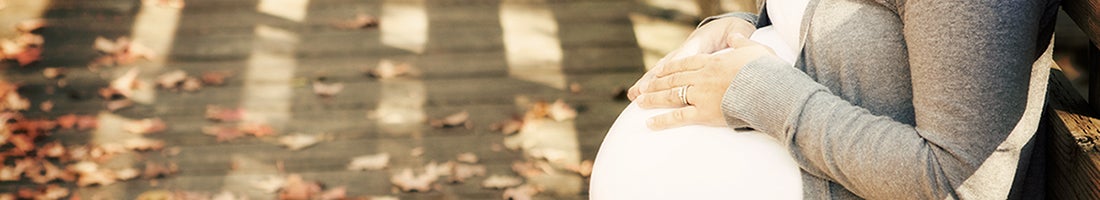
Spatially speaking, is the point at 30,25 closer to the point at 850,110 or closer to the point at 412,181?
the point at 412,181

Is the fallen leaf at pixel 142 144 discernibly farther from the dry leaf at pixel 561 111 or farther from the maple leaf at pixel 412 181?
the dry leaf at pixel 561 111

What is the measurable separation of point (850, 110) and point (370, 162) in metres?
2.21

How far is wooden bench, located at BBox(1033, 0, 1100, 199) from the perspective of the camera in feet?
4.20

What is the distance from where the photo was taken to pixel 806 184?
145 centimetres

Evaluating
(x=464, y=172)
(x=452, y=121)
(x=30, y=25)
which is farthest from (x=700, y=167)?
(x=30, y=25)

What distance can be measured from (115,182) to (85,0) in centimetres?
150

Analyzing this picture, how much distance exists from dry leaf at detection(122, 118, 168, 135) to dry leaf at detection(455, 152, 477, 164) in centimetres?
99

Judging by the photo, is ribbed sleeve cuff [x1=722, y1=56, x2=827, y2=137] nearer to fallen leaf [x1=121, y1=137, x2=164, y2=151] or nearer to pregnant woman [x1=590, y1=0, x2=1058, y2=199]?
pregnant woman [x1=590, y1=0, x2=1058, y2=199]

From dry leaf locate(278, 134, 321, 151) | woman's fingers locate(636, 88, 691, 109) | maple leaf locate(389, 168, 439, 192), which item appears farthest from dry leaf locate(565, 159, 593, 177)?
woman's fingers locate(636, 88, 691, 109)

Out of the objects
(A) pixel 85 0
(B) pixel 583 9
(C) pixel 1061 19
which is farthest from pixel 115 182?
(C) pixel 1061 19

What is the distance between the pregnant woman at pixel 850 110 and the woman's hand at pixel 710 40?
0.14 m

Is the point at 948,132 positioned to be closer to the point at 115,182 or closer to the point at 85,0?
the point at 115,182

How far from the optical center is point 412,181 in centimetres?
324

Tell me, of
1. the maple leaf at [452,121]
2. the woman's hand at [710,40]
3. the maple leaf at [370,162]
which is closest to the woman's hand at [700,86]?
the woman's hand at [710,40]
